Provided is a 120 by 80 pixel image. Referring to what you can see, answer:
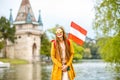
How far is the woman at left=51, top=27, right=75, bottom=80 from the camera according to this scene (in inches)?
333

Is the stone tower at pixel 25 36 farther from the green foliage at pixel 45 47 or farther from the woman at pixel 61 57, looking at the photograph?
the woman at pixel 61 57

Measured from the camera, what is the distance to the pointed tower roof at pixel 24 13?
91.7m

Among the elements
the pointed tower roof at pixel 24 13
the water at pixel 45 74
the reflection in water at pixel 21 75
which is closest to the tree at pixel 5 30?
the pointed tower roof at pixel 24 13

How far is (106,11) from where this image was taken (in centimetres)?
1930

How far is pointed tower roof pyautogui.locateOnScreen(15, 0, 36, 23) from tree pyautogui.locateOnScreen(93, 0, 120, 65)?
236ft

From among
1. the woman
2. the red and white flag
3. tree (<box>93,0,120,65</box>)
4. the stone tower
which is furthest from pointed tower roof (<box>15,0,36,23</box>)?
the woman

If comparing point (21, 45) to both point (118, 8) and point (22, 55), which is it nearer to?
point (22, 55)

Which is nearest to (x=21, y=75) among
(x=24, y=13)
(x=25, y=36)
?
(x=25, y=36)

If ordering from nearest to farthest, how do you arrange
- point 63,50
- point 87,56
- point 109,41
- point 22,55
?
1. point 63,50
2. point 109,41
3. point 22,55
4. point 87,56

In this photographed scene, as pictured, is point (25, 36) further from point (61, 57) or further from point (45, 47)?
point (61, 57)

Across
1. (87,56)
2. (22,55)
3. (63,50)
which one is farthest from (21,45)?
(63,50)

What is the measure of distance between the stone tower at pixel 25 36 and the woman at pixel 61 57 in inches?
3217

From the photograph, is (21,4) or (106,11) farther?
(21,4)

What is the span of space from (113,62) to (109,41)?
1046 millimetres
